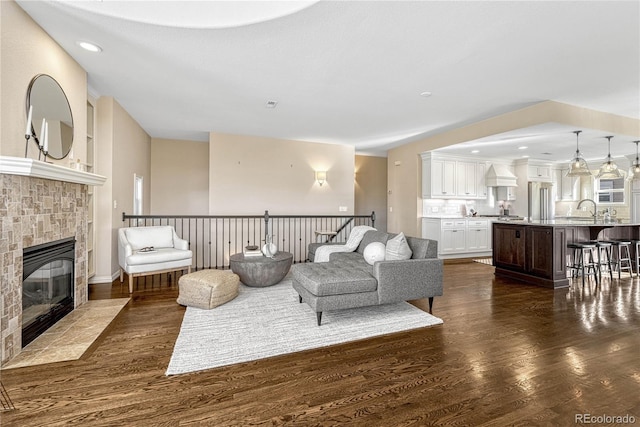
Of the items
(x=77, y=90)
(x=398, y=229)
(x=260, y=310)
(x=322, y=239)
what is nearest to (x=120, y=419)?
(x=260, y=310)

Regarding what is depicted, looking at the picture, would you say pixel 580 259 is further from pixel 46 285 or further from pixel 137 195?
pixel 137 195

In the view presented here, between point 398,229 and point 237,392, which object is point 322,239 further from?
point 237,392

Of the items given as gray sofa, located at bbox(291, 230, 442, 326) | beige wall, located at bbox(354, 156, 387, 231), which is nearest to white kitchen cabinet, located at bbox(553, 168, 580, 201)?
beige wall, located at bbox(354, 156, 387, 231)

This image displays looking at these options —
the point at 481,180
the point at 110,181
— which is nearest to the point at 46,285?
the point at 110,181

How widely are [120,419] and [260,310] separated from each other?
1.85 m

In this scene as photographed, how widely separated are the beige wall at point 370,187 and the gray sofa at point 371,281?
6.02 meters

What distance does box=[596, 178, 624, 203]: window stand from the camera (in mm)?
8102

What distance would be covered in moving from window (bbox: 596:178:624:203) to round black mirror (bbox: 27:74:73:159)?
12075 mm

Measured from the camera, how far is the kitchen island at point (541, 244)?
15.3 ft

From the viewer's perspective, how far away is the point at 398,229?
8.21 metres

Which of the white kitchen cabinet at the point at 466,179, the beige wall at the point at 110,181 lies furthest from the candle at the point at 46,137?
the white kitchen cabinet at the point at 466,179

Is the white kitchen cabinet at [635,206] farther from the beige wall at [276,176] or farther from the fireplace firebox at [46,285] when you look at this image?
the fireplace firebox at [46,285]

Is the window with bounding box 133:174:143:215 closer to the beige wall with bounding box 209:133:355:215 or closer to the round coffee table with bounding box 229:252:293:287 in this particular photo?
the beige wall with bounding box 209:133:355:215

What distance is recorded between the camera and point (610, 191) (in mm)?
8328
